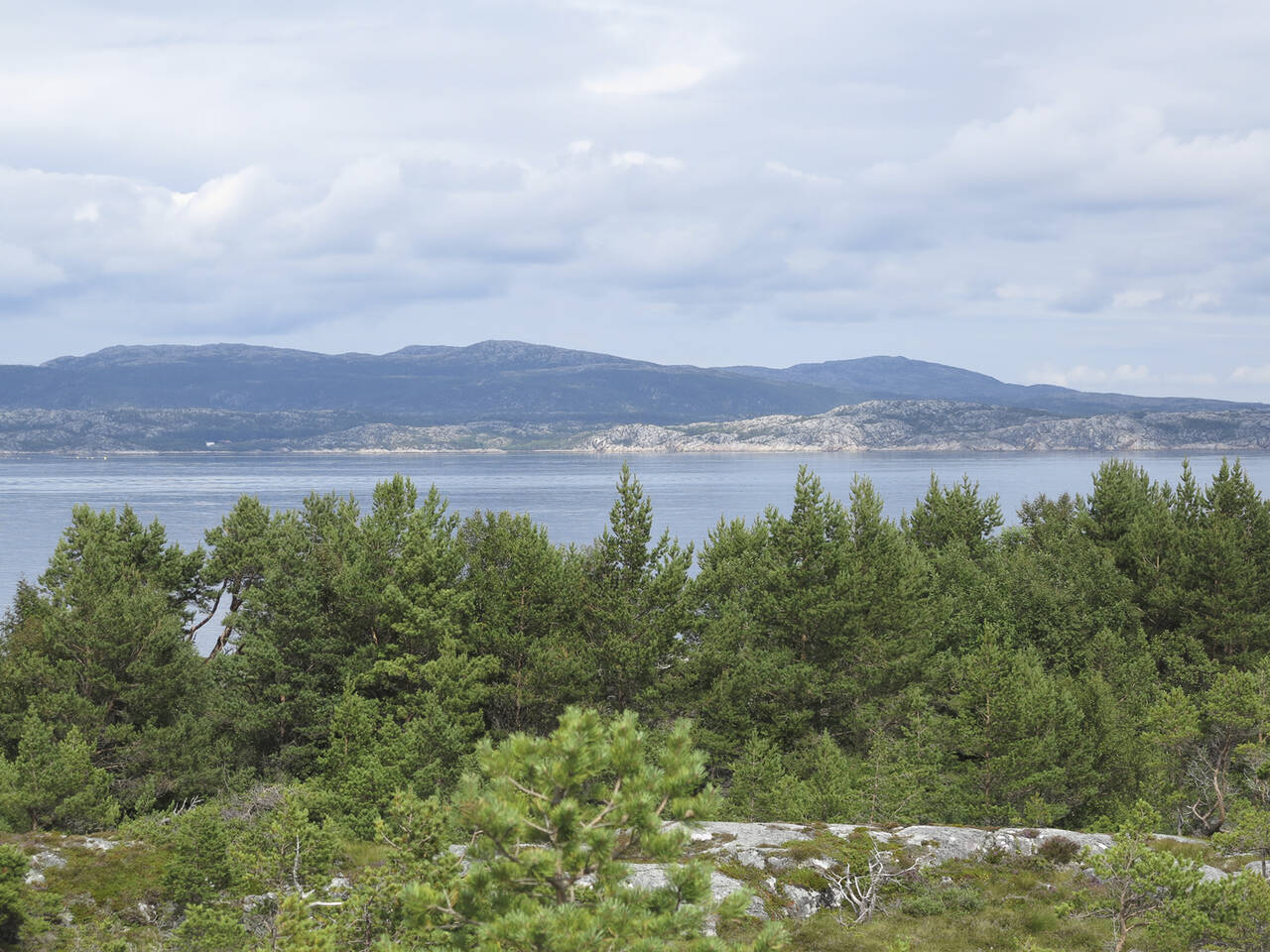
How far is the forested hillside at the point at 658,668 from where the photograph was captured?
104 ft

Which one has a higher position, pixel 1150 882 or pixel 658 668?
pixel 1150 882

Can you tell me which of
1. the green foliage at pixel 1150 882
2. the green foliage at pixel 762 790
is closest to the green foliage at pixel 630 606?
the green foliage at pixel 762 790

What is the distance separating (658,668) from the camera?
4081 cm

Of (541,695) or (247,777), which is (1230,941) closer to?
(541,695)

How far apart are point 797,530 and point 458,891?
112ft

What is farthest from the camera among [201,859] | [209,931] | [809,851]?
[809,851]

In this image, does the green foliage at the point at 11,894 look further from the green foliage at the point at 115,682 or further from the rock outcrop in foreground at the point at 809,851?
the green foliage at the point at 115,682

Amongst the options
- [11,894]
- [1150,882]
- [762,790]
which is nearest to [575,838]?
[1150,882]

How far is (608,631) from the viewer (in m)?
40.0

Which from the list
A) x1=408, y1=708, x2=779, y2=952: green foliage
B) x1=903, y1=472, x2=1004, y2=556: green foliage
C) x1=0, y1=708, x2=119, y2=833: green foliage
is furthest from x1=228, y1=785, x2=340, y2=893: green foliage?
x1=903, y1=472, x2=1004, y2=556: green foliage

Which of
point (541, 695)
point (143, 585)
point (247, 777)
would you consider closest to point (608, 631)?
point (541, 695)

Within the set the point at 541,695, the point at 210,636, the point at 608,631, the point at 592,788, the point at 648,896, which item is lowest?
the point at 210,636

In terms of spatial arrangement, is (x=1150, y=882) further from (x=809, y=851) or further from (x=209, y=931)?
(x=209, y=931)

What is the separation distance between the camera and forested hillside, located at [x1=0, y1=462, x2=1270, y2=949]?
3155 cm
